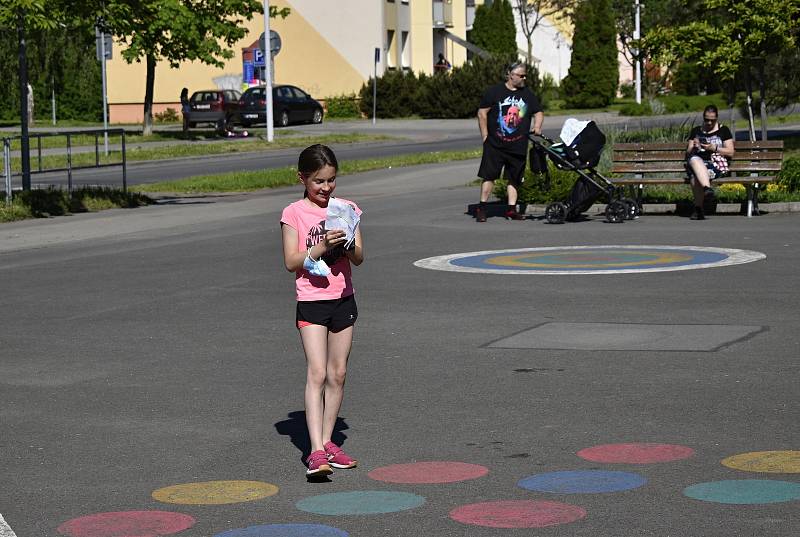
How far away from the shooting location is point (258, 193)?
88.5 feet

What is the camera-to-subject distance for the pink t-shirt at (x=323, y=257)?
21.9ft

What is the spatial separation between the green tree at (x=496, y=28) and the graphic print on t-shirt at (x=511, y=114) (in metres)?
65.4

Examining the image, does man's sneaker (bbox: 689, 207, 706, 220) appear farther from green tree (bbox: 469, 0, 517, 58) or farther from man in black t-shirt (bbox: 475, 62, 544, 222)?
green tree (bbox: 469, 0, 517, 58)

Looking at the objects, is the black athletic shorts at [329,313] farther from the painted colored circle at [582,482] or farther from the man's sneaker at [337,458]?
the painted colored circle at [582,482]

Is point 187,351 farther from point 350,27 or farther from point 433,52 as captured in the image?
point 433,52

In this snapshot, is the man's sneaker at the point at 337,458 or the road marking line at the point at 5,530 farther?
the man's sneaker at the point at 337,458

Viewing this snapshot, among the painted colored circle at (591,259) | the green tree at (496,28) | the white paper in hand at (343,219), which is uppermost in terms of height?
the green tree at (496,28)

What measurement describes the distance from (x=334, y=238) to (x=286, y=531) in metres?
1.41

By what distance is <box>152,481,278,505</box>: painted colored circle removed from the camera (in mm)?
6160

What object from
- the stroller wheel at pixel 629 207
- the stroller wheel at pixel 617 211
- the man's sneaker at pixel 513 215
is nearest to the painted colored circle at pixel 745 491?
the stroller wheel at pixel 617 211

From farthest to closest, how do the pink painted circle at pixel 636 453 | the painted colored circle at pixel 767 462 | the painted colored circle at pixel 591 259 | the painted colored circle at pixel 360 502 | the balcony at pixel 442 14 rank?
the balcony at pixel 442 14 < the painted colored circle at pixel 591 259 < the pink painted circle at pixel 636 453 < the painted colored circle at pixel 767 462 < the painted colored circle at pixel 360 502

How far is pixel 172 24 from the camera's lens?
3719 cm

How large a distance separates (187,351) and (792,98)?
30647 millimetres

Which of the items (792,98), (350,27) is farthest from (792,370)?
(350,27)
